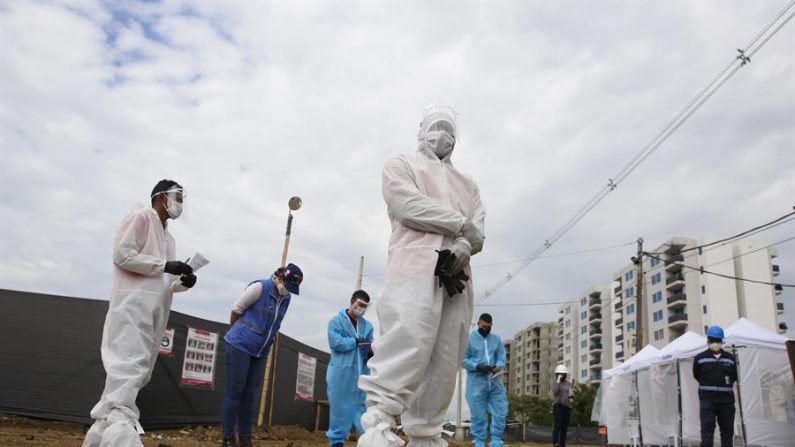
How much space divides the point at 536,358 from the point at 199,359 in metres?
109

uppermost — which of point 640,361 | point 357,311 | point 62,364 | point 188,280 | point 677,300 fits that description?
point 677,300

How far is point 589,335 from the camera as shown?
96562 millimetres

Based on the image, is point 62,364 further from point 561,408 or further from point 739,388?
point 739,388

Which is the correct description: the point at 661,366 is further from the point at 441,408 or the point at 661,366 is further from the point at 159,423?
the point at 441,408

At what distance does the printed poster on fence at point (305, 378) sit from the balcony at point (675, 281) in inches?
2684

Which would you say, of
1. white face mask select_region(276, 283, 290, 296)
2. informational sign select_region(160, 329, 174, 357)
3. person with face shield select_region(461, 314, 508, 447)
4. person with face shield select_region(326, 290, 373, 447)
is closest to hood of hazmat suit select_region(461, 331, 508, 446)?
person with face shield select_region(461, 314, 508, 447)


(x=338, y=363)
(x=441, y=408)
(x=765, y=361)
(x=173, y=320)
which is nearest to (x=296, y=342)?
(x=173, y=320)

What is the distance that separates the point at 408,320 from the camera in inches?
97.0

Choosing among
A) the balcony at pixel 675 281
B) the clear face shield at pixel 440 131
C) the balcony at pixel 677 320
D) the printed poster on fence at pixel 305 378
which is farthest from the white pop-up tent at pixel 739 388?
the balcony at pixel 675 281

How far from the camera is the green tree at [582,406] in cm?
5578

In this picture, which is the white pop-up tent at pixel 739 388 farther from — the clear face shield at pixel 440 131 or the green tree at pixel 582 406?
the green tree at pixel 582 406

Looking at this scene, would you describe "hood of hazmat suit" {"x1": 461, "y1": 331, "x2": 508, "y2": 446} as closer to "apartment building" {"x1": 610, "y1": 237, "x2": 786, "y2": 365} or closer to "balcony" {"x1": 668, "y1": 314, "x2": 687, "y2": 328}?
"apartment building" {"x1": 610, "y1": 237, "x2": 786, "y2": 365}

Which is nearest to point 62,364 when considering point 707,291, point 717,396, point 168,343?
point 168,343

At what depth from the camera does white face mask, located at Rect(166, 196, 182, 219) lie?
13.4 feet
